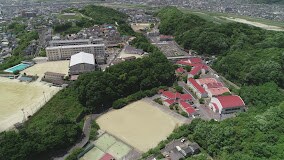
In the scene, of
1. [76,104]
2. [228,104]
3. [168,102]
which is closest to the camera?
[228,104]

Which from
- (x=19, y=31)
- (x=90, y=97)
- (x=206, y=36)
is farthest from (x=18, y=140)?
(x=19, y=31)

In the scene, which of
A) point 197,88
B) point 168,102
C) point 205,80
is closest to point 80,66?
point 168,102

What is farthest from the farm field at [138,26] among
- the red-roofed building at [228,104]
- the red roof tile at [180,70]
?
the red-roofed building at [228,104]

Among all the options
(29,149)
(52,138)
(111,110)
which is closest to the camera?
(29,149)

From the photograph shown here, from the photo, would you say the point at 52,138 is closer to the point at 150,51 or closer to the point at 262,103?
the point at 262,103

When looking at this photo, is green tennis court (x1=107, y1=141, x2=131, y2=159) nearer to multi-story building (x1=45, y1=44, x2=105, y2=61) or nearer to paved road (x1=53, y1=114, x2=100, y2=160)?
paved road (x1=53, y1=114, x2=100, y2=160)

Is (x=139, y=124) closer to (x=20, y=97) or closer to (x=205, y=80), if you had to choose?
(x=205, y=80)

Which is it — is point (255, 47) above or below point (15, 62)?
above
